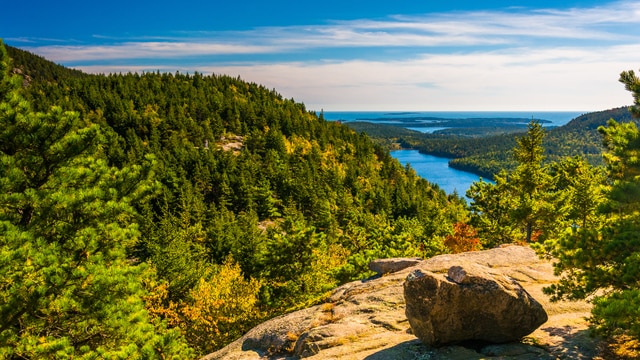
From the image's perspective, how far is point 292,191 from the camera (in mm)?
113812

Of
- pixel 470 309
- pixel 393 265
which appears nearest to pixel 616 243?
pixel 470 309

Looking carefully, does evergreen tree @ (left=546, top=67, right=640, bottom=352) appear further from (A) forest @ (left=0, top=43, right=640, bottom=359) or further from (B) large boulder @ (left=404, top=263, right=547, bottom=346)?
(B) large boulder @ (left=404, top=263, right=547, bottom=346)

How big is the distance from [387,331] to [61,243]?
13.5m

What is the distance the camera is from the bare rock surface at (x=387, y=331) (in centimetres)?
1342

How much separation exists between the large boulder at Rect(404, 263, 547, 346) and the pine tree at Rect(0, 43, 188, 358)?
10.3m

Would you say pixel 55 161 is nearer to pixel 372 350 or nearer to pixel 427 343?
pixel 372 350

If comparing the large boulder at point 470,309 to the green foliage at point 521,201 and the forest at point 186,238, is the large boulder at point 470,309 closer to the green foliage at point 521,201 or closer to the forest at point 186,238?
the forest at point 186,238

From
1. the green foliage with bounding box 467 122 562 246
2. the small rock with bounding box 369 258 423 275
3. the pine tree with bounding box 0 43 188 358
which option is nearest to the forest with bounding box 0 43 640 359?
the pine tree with bounding box 0 43 188 358

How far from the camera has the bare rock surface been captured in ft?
44.0

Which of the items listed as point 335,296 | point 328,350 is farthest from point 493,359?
point 335,296

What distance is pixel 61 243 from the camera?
15125 mm

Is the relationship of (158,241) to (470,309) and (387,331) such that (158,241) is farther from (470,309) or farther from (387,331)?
(470,309)

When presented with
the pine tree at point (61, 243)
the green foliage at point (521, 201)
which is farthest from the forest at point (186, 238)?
the green foliage at point (521, 201)

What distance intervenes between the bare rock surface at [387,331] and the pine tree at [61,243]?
19.2 feet
